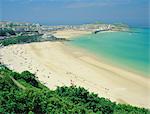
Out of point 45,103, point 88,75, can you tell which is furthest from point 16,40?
point 45,103

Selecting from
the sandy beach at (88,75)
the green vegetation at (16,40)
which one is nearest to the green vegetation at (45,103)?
the sandy beach at (88,75)

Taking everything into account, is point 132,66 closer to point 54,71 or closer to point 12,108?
point 54,71

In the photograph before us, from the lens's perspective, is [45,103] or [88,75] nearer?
[45,103]

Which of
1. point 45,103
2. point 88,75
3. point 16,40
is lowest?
point 88,75

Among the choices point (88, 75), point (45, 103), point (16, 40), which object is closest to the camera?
point (45, 103)

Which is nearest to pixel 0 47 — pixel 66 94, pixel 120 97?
pixel 120 97

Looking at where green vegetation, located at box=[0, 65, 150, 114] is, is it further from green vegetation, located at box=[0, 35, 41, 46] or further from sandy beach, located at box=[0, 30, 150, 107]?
green vegetation, located at box=[0, 35, 41, 46]

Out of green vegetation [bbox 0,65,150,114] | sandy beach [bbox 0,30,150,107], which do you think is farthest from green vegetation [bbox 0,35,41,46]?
green vegetation [bbox 0,65,150,114]

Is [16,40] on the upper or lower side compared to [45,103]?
lower

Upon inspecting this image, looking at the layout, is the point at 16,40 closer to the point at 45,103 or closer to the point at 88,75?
the point at 88,75
